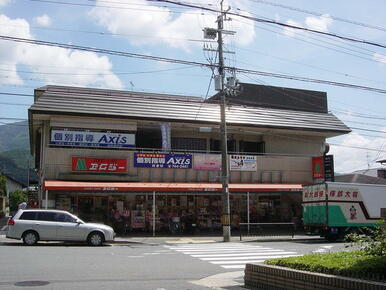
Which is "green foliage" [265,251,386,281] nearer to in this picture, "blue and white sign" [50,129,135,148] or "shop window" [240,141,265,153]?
"blue and white sign" [50,129,135,148]

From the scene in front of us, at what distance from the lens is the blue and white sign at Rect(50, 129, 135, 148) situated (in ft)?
95.8

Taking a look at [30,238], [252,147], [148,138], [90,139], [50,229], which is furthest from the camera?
[252,147]

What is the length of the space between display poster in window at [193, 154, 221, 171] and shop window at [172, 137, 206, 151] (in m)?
2.08

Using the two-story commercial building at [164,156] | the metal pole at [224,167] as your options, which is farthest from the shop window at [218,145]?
the metal pole at [224,167]

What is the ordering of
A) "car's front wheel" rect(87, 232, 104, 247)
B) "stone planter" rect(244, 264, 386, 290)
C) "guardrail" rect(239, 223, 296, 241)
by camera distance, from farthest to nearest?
"guardrail" rect(239, 223, 296, 241) → "car's front wheel" rect(87, 232, 104, 247) → "stone planter" rect(244, 264, 386, 290)

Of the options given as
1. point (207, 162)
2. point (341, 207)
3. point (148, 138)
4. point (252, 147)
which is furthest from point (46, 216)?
point (252, 147)

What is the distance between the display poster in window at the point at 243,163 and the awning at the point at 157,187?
1488 millimetres

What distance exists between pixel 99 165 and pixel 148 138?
203 inches

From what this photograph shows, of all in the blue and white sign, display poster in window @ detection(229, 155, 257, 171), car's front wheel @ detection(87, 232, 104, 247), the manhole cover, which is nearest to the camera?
the manhole cover

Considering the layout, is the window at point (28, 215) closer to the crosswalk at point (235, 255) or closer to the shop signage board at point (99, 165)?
the crosswalk at point (235, 255)

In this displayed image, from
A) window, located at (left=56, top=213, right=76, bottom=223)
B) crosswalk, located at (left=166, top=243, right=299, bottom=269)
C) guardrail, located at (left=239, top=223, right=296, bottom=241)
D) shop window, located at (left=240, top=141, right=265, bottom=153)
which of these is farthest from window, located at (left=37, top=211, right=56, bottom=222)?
shop window, located at (left=240, top=141, right=265, bottom=153)

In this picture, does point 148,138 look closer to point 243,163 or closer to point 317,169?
point 243,163

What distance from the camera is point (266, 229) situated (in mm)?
32938

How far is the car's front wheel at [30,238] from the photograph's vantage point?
2084cm
